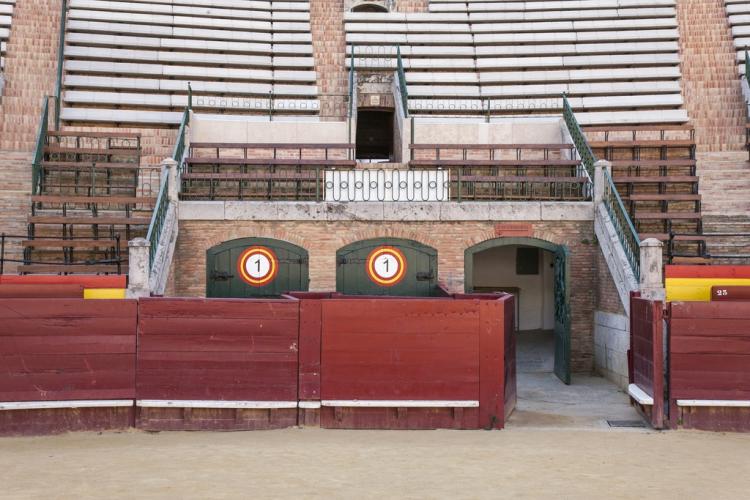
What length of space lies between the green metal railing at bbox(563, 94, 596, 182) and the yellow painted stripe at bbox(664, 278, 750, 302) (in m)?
4.92

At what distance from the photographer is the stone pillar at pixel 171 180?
49.7 feet

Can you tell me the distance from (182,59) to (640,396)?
1847 centimetres

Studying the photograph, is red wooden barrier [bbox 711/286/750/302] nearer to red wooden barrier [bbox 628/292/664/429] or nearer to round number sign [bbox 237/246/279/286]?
red wooden barrier [bbox 628/292/664/429]

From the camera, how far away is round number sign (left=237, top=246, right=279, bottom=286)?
1544 cm

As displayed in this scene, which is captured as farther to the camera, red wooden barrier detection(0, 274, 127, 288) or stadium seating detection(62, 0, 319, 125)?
stadium seating detection(62, 0, 319, 125)

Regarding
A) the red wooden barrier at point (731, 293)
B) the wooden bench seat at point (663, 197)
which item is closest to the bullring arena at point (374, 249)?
the red wooden barrier at point (731, 293)

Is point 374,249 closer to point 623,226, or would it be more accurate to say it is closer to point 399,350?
point 623,226

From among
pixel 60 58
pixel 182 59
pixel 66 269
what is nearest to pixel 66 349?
pixel 66 269

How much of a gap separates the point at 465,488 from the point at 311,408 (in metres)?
3.25

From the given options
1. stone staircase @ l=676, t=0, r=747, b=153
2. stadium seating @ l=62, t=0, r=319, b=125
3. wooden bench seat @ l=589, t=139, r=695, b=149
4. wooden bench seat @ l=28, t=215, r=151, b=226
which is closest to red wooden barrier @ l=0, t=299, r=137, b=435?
wooden bench seat @ l=28, t=215, r=151, b=226

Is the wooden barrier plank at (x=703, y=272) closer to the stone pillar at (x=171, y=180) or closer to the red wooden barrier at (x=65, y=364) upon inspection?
the red wooden barrier at (x=65, y=364)

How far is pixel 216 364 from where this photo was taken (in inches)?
395

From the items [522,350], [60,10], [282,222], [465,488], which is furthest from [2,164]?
[465,488]

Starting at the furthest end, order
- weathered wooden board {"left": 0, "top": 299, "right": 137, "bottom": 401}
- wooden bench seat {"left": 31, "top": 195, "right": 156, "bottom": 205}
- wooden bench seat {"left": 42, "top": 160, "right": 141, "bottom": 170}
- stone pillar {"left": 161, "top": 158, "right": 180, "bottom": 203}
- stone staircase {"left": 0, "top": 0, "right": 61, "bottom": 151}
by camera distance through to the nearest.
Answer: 1. stone staircase {"left": 0, "top": 0, "right": 61, "bottom": 151}
2. wooden bench seat {"left": 42, "top": 160, "right": 141, "bottom": 170}
3. wooden bench seat {"left": 31, "top": 195, "right": 156, "bottom": 205}
4. stone pillar {"left": 161, "top": 158, "right": 180, "bottom": 203}
5. weathered wooden board {"left": 0, "top": 299, "right": 137, "bottom": 401}
